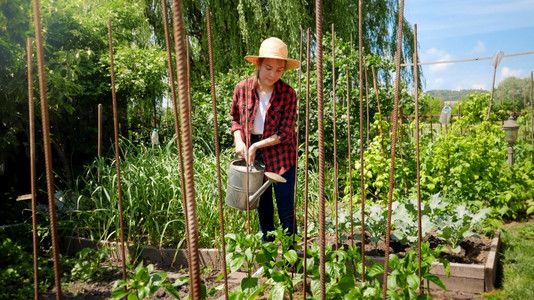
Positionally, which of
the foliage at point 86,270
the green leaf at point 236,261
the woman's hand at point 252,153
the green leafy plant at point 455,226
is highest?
the woman's hand at point 252,153

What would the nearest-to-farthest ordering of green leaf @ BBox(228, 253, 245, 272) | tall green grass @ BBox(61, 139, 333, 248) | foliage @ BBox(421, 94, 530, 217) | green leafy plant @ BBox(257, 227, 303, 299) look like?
green leafy plant @ BBox(257, 227, 303, 299) < green leaf @ BBox(228, 253, 245, 272) < tall green grass @ BBox(61, 139, 333, 248) < foliage @ BBox(421, 94, 530, 217)

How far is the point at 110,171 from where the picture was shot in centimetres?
354

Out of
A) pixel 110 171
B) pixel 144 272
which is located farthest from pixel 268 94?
pixel 110 171

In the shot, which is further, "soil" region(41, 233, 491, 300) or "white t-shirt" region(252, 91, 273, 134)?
"white t-shirt" region(252, 91, 273, 134)

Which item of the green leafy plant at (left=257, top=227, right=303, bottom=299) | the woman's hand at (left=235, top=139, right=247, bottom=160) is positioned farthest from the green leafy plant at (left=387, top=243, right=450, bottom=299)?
the woman's hand at (left=235, top=139, right=247, bottom=160)

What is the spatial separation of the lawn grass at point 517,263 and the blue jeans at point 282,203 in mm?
1173

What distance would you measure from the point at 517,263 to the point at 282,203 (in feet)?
5.16

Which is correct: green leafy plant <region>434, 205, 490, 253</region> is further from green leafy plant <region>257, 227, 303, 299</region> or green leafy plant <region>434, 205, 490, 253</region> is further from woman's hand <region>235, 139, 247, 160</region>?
woman's hand <region>235, 139, 247, 160</region>

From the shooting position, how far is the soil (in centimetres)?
226

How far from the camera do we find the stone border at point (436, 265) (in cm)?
225

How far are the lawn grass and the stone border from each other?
0.07 m

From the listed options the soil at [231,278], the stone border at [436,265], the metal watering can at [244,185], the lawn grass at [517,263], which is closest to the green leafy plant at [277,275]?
the metal watering can at [244,185]

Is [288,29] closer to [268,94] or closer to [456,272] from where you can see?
[268,94]

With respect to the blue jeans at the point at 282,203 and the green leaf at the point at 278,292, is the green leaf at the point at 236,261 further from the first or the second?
the blue jeans at the point at 282,203
